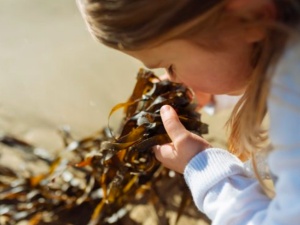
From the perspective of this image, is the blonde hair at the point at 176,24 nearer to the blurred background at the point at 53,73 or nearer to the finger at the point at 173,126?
the finger at the point at 173,126

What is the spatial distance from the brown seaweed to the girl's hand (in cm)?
7

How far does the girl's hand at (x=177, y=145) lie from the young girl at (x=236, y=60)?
79 mm

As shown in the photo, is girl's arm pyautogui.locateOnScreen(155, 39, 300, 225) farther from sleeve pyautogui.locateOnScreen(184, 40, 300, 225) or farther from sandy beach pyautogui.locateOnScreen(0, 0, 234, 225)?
sandy beach pyautogui.locateOnScreen(0, 0, 234, 225)

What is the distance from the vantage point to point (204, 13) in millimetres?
A: 1014

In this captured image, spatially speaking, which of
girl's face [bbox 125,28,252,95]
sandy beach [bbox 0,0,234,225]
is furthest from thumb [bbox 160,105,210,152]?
sandy beach [bbox 0,0,234,225]

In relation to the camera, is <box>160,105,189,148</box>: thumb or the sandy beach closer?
<box>160,105,189,148</box>: thumb

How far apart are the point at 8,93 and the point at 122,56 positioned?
38cm

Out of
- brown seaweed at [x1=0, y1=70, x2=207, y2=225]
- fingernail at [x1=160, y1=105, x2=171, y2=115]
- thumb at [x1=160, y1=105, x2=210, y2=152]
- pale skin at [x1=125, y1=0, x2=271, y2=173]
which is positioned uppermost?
pale skin at [x1=125, y1=0, x2=271, y2=173]

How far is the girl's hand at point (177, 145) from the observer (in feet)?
4.41

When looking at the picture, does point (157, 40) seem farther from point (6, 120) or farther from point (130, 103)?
point (6, 120)

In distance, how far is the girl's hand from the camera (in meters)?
1.34

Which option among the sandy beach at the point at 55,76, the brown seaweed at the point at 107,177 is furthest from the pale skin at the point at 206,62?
the sandy beach at the point at 55,76

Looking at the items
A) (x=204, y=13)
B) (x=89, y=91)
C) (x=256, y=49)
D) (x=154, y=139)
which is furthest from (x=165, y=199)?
(x=204, y=13)

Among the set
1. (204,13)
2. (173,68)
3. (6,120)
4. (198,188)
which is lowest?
(198,188)
